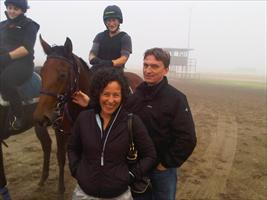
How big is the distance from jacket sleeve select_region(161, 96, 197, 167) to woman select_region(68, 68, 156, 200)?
341mm

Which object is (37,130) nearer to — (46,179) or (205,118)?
(46,179)

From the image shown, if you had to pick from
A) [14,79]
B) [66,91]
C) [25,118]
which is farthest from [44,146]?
[66,91]

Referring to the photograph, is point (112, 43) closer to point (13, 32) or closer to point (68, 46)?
point (68, 46)

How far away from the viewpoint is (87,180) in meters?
2.65

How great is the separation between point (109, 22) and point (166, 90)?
88.3 inches

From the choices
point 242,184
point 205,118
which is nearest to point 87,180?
point 242,184

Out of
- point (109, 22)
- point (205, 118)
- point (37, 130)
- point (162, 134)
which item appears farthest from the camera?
point (205, 118)

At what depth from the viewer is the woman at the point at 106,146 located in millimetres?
2643

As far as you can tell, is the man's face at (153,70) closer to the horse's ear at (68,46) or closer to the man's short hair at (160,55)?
the man's short hair at (160,55)

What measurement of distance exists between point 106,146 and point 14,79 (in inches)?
121

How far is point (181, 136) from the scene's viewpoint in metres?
3.00

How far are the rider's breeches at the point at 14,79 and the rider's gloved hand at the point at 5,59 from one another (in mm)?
88

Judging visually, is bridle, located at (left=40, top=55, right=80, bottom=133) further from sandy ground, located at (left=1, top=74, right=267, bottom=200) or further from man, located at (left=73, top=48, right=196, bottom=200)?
sandy ground, located at (left=1, top=74, right=267, bottom=200)

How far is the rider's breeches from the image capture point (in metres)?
4.98
